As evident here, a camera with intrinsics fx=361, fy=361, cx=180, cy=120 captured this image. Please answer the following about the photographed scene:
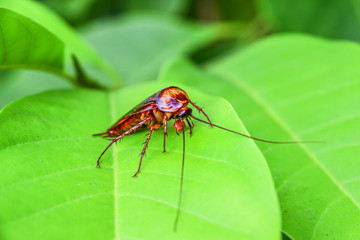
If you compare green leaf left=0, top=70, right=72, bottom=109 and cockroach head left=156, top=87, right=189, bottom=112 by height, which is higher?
cockroach head left=156, top=87, right=189, bottom=112

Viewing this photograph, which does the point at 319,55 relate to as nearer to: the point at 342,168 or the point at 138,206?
the point at 342,168

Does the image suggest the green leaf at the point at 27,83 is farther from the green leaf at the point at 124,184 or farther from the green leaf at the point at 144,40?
the green leaf at the point at 124,184

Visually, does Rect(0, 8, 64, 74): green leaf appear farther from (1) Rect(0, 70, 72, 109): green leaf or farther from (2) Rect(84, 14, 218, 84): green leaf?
(2) Rect(84, 14, 218, 84): green leaf

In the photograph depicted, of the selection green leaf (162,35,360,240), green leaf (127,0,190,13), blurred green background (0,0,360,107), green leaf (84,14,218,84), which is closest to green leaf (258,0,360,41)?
blurred green background (0,0,360,107)

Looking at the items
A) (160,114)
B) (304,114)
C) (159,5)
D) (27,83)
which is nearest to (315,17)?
(304,114)

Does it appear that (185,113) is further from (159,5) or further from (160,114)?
(159,5)

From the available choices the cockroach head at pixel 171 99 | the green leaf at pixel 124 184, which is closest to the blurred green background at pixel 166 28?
the cockroach head at pixel 171 99
